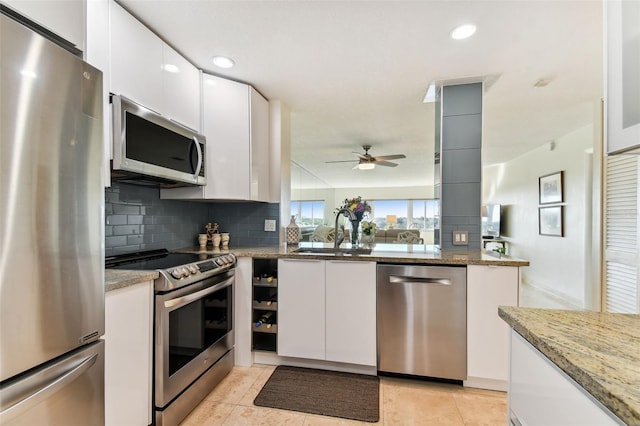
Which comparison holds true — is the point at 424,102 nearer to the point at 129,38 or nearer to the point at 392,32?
the point at 392,32

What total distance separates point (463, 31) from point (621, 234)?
2492mm

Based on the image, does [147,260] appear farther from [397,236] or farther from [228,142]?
[397,236]

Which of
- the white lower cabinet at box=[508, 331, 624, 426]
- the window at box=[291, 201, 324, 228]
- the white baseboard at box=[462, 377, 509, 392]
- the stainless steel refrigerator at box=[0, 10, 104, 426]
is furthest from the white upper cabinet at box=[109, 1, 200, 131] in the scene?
the window at box=[291, 201, 324, 228]

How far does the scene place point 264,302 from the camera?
2322mm

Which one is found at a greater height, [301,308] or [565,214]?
[565,214]

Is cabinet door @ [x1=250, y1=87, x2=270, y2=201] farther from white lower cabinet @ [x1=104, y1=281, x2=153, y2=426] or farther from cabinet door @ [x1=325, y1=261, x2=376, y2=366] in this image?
white lower cabinet @ [x1=104, y1=281, x2=153, y2=426]

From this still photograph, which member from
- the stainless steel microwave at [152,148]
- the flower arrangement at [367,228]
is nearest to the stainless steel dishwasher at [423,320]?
the flower arrangement at [367,228]

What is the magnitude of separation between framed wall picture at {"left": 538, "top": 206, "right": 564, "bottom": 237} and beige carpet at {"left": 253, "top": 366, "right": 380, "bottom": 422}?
155 inches

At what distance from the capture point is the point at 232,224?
9.53ft

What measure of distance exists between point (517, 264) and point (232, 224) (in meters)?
2.39

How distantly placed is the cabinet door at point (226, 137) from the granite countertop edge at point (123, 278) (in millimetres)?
962

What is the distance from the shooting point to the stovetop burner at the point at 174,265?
1.56 meters

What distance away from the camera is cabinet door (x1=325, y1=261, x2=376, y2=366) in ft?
6.90

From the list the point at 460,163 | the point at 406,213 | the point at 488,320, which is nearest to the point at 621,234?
the point at 460,163
